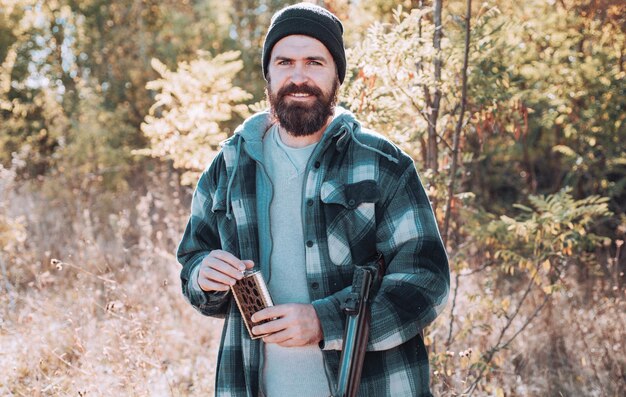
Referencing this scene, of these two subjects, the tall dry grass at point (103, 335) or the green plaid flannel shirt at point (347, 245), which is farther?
the tall dry grass at point (103, 335)

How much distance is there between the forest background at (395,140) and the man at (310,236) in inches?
41.4

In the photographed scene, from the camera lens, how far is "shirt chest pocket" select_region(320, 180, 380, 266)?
6.48ft

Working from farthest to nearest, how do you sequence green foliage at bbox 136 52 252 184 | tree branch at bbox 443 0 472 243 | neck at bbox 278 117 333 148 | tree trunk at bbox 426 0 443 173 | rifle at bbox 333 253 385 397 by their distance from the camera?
green foliage at bbox 136 52 252 184 → tree trunk at bbox 426 0 443 173 → tree branch at bbox 443 0 472 243 → neck at bbox 278 117 333 148 → rifle at bbox 333 253 385 397

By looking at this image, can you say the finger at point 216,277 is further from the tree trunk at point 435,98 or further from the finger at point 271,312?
the tree trunk at point 435,98

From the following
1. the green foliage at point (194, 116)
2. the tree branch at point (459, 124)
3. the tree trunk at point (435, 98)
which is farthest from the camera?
the green foliage at point (194, 116)

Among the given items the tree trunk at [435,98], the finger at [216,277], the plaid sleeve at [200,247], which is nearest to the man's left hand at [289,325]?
the finger at [216,277]

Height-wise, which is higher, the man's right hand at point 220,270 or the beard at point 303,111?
the beard at point 303,111

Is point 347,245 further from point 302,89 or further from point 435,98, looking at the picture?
point 435,98

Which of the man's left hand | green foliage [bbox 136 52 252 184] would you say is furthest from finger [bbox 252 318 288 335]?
green foliage [bbox 136 52 252 184]

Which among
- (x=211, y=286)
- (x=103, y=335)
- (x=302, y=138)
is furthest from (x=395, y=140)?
(x=103, y=335)

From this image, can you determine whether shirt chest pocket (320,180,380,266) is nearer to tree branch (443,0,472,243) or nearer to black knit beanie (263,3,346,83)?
black knit beanie (263,3,346,83)

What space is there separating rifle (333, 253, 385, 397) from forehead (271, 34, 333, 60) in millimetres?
703

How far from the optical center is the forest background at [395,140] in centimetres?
350

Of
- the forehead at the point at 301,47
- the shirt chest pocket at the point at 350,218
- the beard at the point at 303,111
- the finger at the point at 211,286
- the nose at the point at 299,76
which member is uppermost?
the forehead at the point at 301,47
